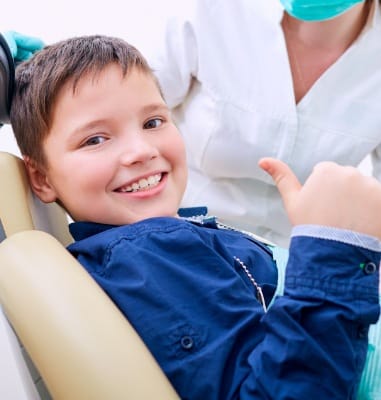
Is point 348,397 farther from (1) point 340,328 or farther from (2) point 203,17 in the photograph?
(2) point 203,17

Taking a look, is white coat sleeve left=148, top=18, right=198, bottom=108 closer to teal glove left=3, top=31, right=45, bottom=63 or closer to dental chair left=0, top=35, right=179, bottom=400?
teal glove left=3, top=31, right=45, bottom=63

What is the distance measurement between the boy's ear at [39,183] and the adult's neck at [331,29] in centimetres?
61

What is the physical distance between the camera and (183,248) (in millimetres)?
654

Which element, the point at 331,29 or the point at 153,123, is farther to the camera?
the point at 331,29

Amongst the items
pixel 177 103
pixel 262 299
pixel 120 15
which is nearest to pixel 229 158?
pixel 177 103

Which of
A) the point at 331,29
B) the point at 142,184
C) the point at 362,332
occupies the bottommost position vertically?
the point at 362,332

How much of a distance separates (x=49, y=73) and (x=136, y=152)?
0.63 ft

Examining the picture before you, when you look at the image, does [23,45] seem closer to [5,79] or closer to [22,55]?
[22,55]

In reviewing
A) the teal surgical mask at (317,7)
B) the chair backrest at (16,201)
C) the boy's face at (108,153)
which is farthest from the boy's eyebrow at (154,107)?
the teal surgical mask at (317,7)

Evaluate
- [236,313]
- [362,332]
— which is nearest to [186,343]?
[236,313]

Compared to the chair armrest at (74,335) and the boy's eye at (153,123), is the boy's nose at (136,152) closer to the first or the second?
the boy's eye at (153,123)

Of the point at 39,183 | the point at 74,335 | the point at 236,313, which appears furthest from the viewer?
the point at 39,183

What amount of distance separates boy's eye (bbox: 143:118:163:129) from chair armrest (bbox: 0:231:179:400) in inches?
12.0

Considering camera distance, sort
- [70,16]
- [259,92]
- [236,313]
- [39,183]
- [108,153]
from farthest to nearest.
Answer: [70,16] → [259,92] → [39,183] → [108,153] → [236,313]
